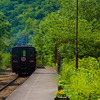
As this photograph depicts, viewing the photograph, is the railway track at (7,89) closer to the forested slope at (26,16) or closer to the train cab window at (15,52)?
the train cab window at (15,52)

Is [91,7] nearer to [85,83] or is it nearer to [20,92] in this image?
[20,92]

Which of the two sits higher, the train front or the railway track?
the train front

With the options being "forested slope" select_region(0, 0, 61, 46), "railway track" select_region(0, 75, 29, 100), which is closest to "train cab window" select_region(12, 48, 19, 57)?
"railway track" select_region(0, 75, 29, 100)

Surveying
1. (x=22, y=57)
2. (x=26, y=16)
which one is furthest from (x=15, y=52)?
(x=26, y=16)

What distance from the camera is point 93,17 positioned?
2389 centimetres

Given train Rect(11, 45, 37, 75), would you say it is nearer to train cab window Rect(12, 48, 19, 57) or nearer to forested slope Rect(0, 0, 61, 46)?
train cab window Rect(12, 48, 19, 57)

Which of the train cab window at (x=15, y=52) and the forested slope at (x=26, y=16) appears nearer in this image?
the train cab window at (x=15, y=52)

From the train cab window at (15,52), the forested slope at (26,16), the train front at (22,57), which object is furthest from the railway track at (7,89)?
the forested slope at (26,16)

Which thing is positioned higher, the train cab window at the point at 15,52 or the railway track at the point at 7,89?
the train cab window at the point at 15,52

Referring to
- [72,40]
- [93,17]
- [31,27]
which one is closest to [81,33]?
[72,40]

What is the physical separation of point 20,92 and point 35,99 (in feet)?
7.39

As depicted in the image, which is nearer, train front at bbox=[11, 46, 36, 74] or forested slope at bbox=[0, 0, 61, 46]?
train front at bbox=[11, 46, 36, 74]

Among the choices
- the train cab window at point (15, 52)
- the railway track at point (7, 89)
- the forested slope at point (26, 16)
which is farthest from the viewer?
the forested slope at point (26, 16)

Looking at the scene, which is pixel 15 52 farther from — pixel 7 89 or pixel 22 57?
pixel 7 89
